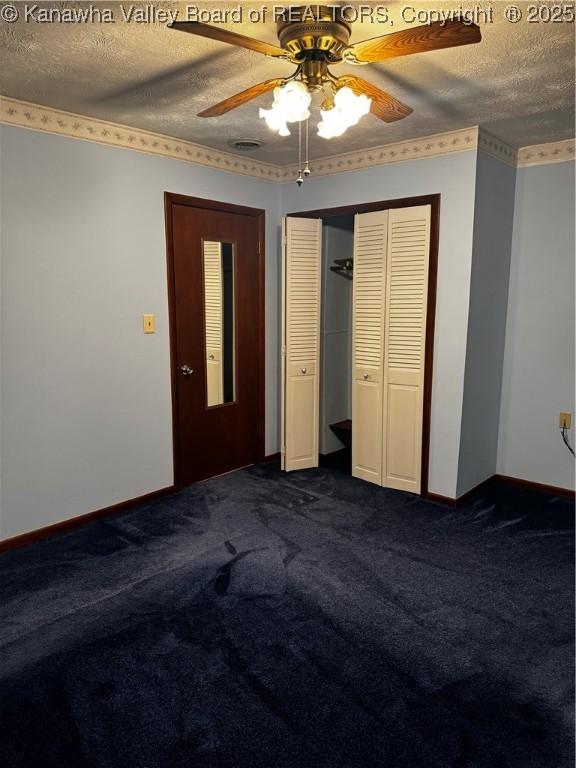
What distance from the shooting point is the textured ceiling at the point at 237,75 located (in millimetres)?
1991

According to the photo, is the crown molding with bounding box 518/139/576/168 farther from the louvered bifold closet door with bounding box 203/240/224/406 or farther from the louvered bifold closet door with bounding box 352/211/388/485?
the louvered bifold closet door with bounding box 203/240/224/406

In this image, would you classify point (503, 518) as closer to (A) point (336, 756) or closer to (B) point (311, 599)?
(B) point (311, 599)

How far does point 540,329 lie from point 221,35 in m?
3.04

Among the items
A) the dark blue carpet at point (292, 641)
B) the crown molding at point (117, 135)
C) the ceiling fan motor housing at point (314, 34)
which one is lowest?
the dark blue carpet at point (292, 641)

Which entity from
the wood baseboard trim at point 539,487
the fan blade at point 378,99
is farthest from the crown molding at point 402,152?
the wood baseboard trim at point 539,487

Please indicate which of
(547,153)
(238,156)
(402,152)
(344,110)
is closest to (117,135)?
(238,156)

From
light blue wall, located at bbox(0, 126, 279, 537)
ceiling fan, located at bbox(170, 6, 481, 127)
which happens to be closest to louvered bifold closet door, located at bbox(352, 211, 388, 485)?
light blue wall, located at bbox(0, 126, 279, 537)

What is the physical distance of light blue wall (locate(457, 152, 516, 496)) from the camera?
3422mm

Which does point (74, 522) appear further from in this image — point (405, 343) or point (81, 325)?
point (405, 343)

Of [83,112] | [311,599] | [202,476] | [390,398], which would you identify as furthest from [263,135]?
[311,599]

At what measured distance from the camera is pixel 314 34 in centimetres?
178

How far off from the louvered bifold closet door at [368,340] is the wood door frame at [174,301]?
30.0 inches

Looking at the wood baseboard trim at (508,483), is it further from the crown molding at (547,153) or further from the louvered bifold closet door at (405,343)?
the crown molding at (547,153)

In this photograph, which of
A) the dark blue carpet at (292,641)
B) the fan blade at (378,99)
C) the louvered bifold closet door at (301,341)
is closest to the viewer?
the dark blue carpet at (292,641)
